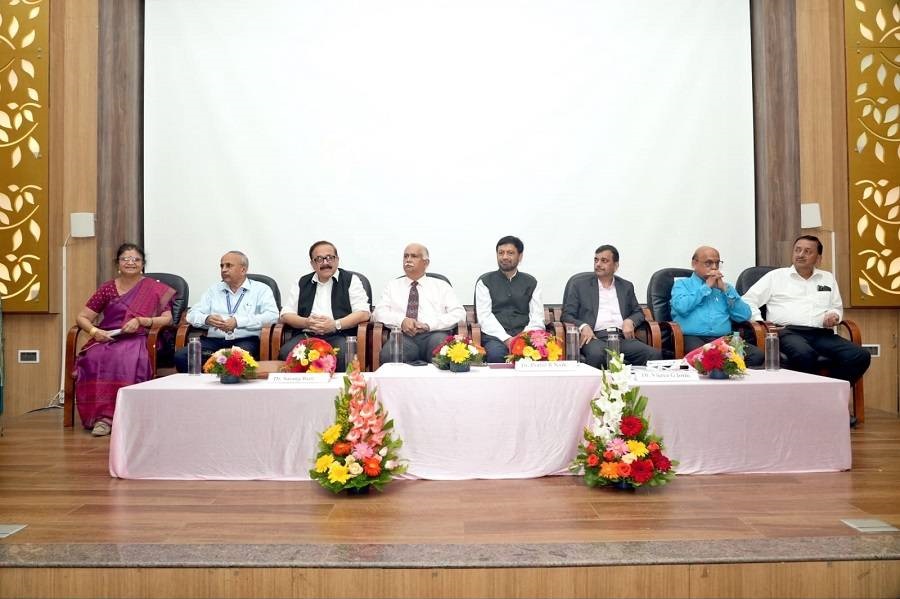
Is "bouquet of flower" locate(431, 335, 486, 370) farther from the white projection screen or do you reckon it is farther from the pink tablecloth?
the white projection screen

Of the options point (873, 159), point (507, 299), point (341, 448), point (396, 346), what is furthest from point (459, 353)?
point (873, 159)

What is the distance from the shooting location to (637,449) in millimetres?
2666

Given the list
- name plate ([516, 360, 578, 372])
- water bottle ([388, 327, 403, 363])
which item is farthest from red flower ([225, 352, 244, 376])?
name plate ([516, 360, 578, 372])

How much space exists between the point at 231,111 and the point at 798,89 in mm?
4121

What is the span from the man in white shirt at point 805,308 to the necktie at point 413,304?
7.06ft

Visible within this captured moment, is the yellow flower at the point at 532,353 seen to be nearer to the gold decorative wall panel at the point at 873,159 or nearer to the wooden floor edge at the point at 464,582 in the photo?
the wooden floor edge at the point at 464,582

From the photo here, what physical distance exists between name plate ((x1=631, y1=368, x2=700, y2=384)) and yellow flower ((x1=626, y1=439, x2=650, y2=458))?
33cm

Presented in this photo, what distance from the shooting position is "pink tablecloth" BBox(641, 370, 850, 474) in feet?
9.57

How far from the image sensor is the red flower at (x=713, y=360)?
298 centimetres

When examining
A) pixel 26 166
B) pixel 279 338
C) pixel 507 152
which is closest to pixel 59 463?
pixel 279 338

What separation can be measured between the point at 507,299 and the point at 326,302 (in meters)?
1.20

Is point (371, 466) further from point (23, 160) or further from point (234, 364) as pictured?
point (23, 160)

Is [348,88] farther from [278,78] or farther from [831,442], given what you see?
[831,442]

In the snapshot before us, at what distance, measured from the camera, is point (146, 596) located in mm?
1920
